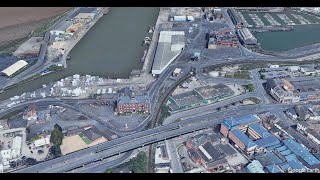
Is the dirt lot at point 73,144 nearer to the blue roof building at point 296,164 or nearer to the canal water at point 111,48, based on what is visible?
the canal water at point 111,48

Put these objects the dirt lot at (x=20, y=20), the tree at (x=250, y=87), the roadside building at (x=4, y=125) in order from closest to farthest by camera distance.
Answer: the roadside building at (x=4, y=125) → the tree at (x=250, y=87) → the dirt lot at (x=20, y=20)

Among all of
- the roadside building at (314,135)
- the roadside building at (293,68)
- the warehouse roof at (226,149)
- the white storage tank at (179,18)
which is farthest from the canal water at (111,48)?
the roadside building at (314,135)

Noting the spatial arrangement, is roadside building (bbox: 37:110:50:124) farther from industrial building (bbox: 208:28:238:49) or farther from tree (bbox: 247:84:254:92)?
industrial building (bbox: 208:28:238:49)

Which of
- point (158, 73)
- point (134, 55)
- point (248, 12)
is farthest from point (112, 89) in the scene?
point (248, 12)

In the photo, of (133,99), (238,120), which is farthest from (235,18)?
(133,99)

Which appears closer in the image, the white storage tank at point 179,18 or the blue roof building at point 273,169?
the blue roof building at point 273,169

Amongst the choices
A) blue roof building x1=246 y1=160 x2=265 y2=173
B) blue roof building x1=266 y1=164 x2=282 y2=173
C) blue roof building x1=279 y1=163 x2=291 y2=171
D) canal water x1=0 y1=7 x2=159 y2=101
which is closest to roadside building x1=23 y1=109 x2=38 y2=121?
canal water x1=0 y1=7 x2=159 y2=101
